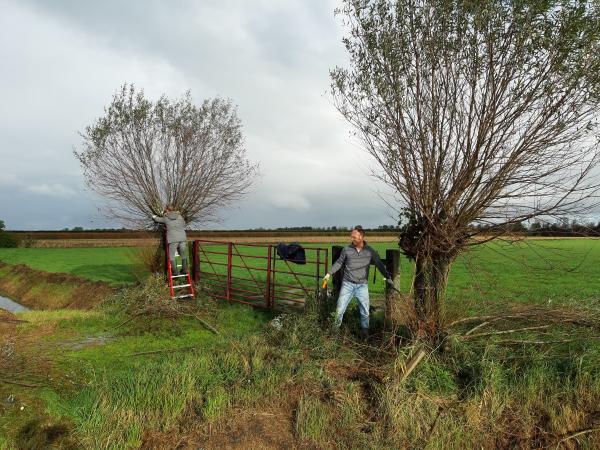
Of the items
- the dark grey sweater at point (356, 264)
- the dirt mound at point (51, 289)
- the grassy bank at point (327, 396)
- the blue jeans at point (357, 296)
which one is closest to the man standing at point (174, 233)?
the dirt mound at point (51, 289)

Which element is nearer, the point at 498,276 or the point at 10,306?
the point at 10,306

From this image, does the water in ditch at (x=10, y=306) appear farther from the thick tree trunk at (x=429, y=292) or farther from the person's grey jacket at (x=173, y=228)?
the thick tree trunk at (x=429, y=292)

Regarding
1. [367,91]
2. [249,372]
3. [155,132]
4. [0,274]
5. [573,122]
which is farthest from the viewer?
[0,274]

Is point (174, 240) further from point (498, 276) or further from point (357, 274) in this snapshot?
point (498, 276)

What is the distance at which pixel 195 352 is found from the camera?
7477 millimetres

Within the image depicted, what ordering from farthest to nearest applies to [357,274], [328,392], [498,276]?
[498,276], [357,274], [328,392]

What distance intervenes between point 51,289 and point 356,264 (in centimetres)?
1651

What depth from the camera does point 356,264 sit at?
7.82 meters

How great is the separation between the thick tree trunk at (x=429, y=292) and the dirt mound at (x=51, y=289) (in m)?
11.1

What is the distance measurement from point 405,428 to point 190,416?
2.72 metres

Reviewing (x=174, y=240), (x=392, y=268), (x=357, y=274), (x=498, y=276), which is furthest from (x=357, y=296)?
(x=498, y=276)

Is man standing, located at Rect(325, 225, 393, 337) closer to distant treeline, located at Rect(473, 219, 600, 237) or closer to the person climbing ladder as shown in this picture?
distant treeline, located at Rect(473, 219, 600, 237)

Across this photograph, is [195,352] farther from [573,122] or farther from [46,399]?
[573,122]

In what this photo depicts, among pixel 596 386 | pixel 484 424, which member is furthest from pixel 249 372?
pixel 596 386
